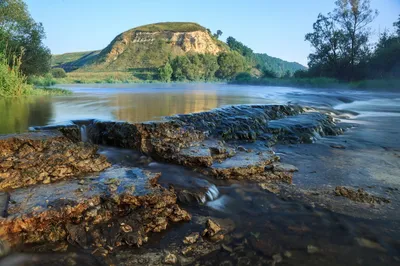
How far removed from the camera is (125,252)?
2809mm

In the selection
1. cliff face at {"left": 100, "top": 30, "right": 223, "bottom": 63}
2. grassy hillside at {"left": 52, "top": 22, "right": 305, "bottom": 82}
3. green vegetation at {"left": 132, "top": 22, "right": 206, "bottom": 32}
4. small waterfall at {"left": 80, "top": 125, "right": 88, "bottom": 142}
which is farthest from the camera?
green vegetation at {"left": 132, "top": 22, "right": 206, "bottom": 32}

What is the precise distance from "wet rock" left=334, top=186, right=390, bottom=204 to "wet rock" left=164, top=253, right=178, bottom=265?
2694 mm

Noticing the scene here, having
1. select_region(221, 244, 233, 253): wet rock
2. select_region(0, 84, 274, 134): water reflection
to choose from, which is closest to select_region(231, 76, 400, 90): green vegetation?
select_region(0, 84, 274, 134): water reflection

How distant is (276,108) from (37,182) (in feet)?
29.5

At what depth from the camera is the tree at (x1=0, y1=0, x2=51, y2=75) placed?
20312 millimetres

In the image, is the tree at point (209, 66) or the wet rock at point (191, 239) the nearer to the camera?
the wet rock at point (191, 239)

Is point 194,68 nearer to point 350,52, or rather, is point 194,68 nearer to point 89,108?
point 350,52

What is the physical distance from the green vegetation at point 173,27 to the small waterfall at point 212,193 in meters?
142

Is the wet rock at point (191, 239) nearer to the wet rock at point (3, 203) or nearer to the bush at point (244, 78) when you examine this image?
the wet rock at point (3, 203)

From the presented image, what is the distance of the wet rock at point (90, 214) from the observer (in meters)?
2.94

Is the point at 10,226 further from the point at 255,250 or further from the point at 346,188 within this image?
the point at 346,188

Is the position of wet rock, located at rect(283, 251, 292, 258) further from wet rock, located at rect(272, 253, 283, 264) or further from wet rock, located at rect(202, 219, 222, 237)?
wet rock, located at rect(202, 219, 222, 237)

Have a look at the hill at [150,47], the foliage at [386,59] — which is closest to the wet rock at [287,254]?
the foliage at [386,59]

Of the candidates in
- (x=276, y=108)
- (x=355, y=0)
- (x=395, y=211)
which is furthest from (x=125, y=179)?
(x=355, y=0)
